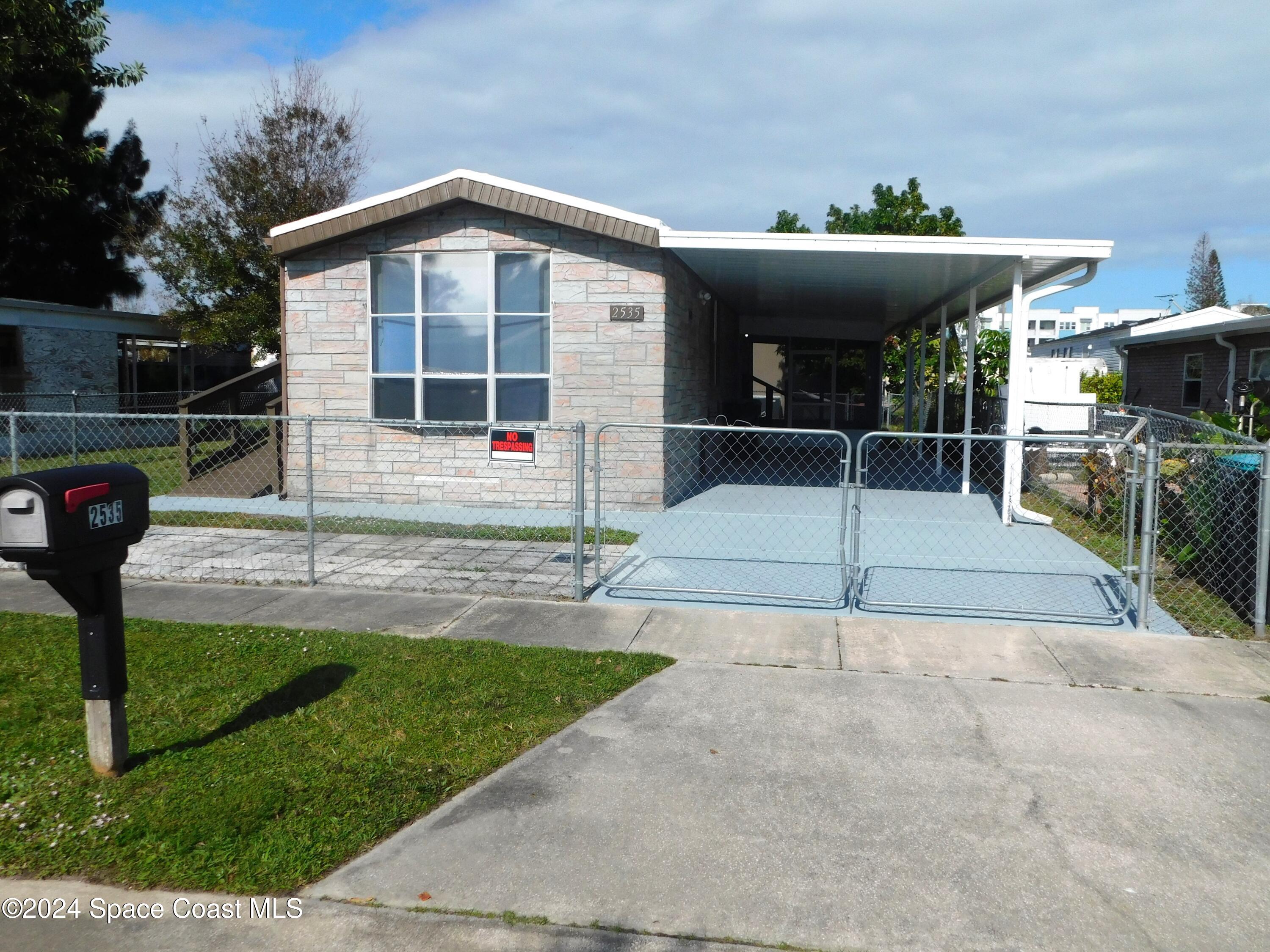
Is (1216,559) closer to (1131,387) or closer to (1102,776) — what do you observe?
(1102,776)

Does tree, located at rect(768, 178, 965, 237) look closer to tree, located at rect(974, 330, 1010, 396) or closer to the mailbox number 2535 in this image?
tree, located at rect(974, 330, 1010, 396)

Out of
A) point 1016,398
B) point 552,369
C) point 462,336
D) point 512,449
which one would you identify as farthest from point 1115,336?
point 512,449

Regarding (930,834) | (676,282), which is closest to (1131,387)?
(676,282)

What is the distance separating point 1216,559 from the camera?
7.98m

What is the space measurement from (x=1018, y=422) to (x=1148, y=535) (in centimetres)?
436

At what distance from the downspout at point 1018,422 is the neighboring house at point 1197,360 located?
389 inches

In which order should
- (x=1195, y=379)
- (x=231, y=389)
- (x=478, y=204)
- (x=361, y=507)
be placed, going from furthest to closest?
(x=1195, y=379), (x=231, y=389), (x=361, y=507), (x=478, y=204)

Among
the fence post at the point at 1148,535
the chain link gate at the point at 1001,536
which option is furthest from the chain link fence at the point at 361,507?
the fence post at the point at 1148,535

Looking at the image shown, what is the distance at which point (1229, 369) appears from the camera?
20797mm

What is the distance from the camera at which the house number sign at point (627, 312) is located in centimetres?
1102

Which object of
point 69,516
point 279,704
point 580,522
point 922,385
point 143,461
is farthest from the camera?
point 922,385

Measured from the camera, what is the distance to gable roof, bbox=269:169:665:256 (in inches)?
421

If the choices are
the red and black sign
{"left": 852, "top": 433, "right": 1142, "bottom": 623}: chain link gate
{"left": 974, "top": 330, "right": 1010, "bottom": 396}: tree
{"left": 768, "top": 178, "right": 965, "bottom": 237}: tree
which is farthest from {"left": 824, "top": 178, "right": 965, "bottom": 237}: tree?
the red and black sign

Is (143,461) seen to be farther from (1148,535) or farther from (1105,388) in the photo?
(1105,388)
